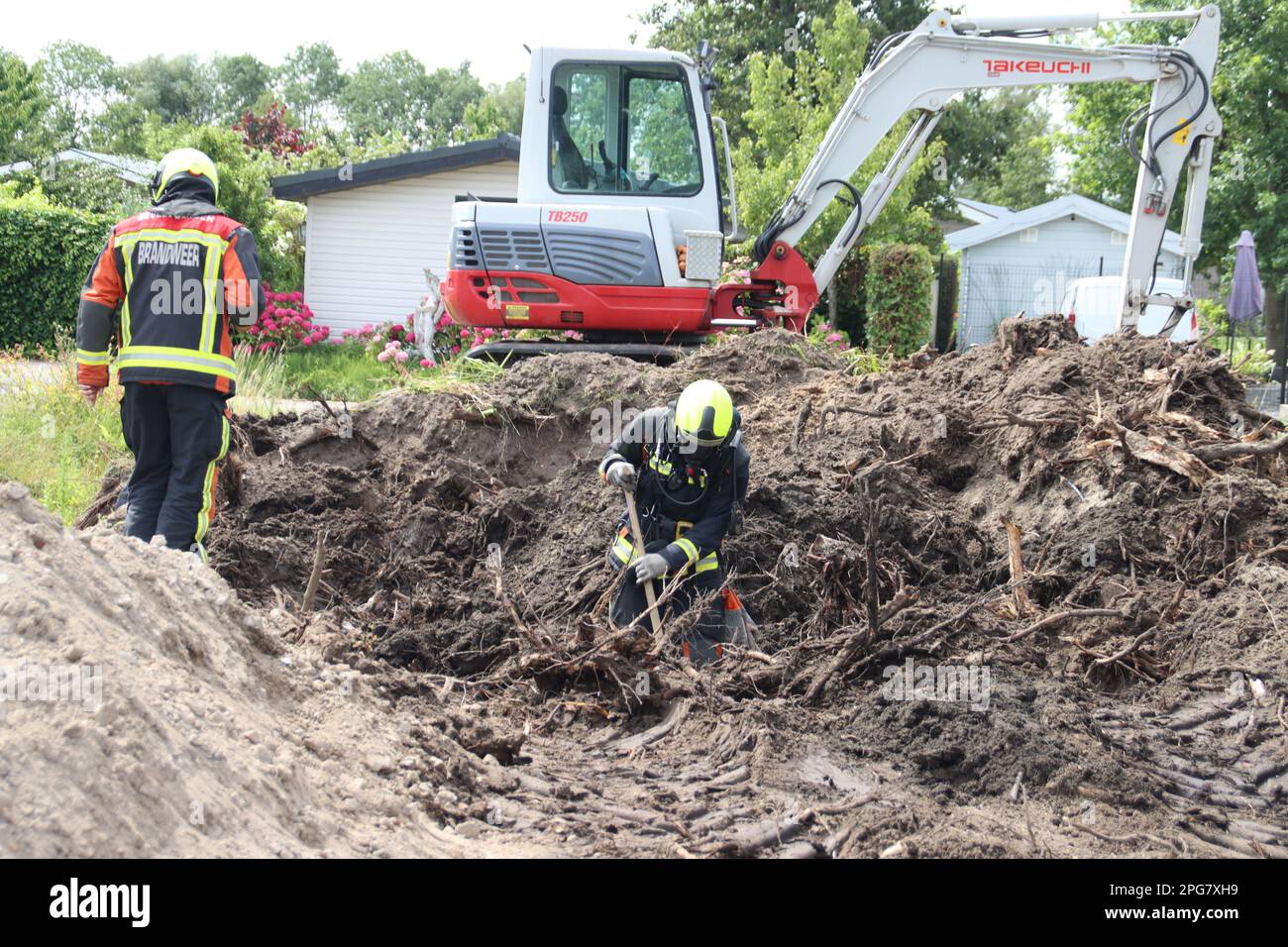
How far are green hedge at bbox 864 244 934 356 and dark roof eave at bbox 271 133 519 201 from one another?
21.6ft

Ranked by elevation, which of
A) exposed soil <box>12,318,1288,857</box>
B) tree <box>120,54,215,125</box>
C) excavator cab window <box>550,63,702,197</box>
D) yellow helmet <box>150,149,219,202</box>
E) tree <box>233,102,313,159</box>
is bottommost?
exposed soil <box>12,318,1288,857</box>

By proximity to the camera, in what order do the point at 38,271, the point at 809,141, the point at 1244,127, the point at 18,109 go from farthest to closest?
1. the point at 18,109
2. the point at 1244,127
3. the point at 809,141
4. the point at 38,271

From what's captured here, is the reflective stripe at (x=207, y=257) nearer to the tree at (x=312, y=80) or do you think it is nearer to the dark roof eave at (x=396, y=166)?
the dark roof eave at (x=396, y=166)

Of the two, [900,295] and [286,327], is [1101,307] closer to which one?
[900,295]

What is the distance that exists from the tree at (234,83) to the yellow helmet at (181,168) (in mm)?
67293

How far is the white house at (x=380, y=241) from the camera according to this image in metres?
20.3

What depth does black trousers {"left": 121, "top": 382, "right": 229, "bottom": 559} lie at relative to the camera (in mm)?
5566

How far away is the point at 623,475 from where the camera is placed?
6.00 meters

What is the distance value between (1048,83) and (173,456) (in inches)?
298

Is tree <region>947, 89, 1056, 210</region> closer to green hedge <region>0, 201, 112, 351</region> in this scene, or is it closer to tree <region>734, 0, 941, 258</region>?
tree <region>734, 0, 941, 258</region>

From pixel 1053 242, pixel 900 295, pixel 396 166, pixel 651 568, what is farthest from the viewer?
pixel 1053 242

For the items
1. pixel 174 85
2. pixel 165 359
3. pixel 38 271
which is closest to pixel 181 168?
pixel 165 359

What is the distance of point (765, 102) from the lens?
21547 mm

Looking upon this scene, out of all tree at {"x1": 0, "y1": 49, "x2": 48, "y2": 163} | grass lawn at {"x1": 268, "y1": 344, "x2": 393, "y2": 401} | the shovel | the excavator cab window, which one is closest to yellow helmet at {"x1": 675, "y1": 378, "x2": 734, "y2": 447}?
the shovel
